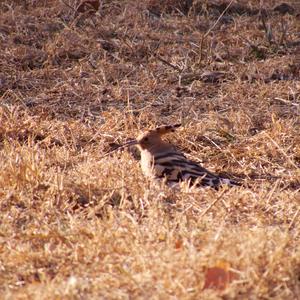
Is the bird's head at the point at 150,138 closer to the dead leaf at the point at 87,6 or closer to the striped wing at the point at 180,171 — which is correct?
the striped wing at the point at 180,171

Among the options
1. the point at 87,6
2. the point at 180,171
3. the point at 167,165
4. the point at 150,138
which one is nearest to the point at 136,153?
the point at 150,138

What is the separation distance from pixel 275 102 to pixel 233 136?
974mm

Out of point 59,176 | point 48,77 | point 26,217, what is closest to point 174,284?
point 26,217

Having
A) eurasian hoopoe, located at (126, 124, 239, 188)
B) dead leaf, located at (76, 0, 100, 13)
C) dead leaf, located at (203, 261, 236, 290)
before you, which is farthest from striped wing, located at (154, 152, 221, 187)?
dead leaf, located at (76, 0, 100, 13)

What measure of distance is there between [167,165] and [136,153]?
2.60 feet

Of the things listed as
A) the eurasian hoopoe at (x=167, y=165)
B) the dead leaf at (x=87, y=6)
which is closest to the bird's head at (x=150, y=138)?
the eurasian hoopoe at (x=167, y=165)

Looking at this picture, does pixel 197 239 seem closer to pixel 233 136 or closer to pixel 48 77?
pixel 233 136

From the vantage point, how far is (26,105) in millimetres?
6902

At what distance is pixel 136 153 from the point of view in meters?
5.90

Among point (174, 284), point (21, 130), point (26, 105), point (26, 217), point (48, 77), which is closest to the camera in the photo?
point (174, 284)

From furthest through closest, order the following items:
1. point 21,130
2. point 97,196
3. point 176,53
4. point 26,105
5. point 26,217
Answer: point 176,53 → point 26,105 → point 21,130 → point 97,196 → point 26,217

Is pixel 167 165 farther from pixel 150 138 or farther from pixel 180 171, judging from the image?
pixel 150 138

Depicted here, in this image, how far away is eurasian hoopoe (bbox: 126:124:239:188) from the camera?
494 cm

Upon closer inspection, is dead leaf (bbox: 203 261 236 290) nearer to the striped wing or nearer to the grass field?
the grass field
